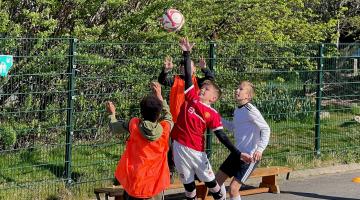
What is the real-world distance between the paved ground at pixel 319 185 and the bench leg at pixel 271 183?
106 millimetres

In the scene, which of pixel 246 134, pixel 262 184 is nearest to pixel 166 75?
pixel 246 134

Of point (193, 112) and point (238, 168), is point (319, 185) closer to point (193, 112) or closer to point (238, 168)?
point (238, 168)

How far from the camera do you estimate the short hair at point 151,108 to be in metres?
6.10

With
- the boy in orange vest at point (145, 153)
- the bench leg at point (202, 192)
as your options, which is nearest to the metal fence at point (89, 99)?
the bench leg at point (202, 192)

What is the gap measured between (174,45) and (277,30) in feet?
18.0

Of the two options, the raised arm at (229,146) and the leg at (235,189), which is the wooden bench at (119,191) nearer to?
the leg at (235,189)

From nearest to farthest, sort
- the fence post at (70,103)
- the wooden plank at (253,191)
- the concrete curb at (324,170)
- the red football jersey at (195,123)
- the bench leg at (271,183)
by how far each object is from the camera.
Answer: the red football jersey at (195,123) → the fence post at (70,103) → the wooden plank at (253,191) → the bench leg at (271,183) → the concrete curb at (324,170)

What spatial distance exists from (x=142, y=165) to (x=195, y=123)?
1310 mm

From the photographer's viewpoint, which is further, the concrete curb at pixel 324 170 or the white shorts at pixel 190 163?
the concrete curb at pixel 324 170

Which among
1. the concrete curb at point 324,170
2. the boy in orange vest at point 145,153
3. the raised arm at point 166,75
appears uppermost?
the raised arm at point 166,75

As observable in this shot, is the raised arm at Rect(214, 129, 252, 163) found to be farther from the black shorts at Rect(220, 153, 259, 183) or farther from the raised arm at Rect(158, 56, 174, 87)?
the raised arm at Rect(158, 56, 174, 87)

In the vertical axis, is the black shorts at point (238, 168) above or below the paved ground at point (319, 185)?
above

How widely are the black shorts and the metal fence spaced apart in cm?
225

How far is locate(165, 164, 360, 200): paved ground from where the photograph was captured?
30.9ft
